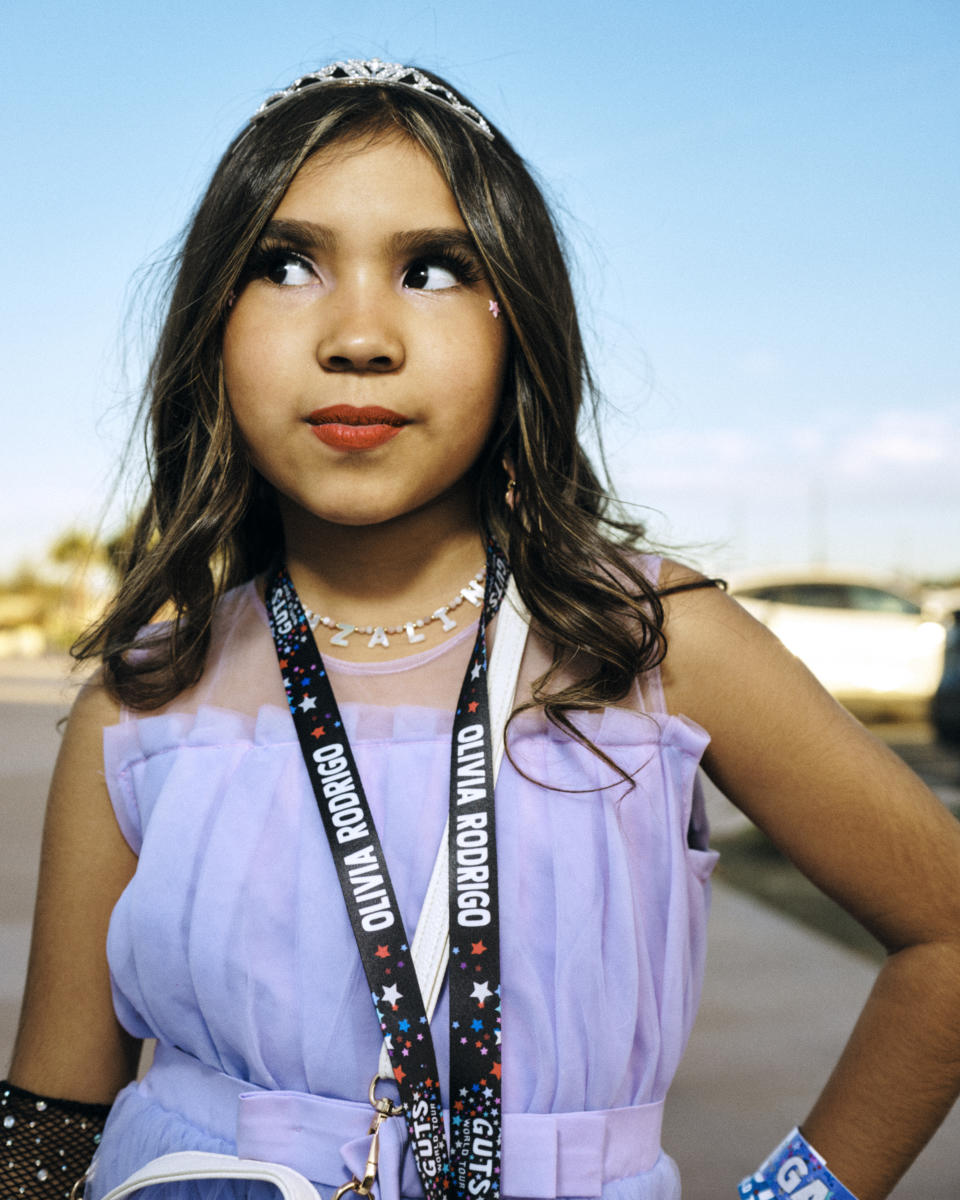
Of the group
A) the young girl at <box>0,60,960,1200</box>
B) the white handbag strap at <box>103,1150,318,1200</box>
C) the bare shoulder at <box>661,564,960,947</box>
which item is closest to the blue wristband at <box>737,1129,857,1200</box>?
the young girl at <box>0,60,960,1200</box>

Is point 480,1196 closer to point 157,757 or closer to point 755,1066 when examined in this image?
point 157,757

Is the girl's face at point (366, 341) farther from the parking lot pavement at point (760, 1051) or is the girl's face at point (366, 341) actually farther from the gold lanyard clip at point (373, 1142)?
the parking lot pavement at point (760, 1051)

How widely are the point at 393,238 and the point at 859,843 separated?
0.91 meters

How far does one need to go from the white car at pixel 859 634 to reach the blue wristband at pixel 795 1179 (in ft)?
31.9

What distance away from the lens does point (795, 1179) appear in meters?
1.57

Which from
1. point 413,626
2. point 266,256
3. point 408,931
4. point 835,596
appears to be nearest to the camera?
point 408,931

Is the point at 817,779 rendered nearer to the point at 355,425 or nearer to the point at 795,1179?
the point at 795,1179

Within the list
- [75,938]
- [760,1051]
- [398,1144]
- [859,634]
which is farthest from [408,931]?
[859,634]

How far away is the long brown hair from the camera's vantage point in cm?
160

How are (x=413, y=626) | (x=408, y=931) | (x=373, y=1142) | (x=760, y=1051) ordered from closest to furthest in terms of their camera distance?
1. (x=373, y=1142)
2. (x=408, y=931)
3. (x=413, y=626)
4. (x=760, y=1051)

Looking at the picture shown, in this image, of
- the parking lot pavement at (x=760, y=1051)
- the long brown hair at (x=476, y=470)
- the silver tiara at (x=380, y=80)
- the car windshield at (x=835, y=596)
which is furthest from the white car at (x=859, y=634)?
the silver tiara at (x=380, y=80)

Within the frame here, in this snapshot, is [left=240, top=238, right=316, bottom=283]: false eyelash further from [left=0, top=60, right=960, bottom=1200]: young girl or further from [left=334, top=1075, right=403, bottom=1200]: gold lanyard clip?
[left=334, top=1075, right=403, bottom=1200]: gold lanyard clip

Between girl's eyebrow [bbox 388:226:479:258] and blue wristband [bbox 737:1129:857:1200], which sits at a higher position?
girl's eyebrow [bbox 388:226:479:258]

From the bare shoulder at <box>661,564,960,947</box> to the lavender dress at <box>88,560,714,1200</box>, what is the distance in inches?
2.2
